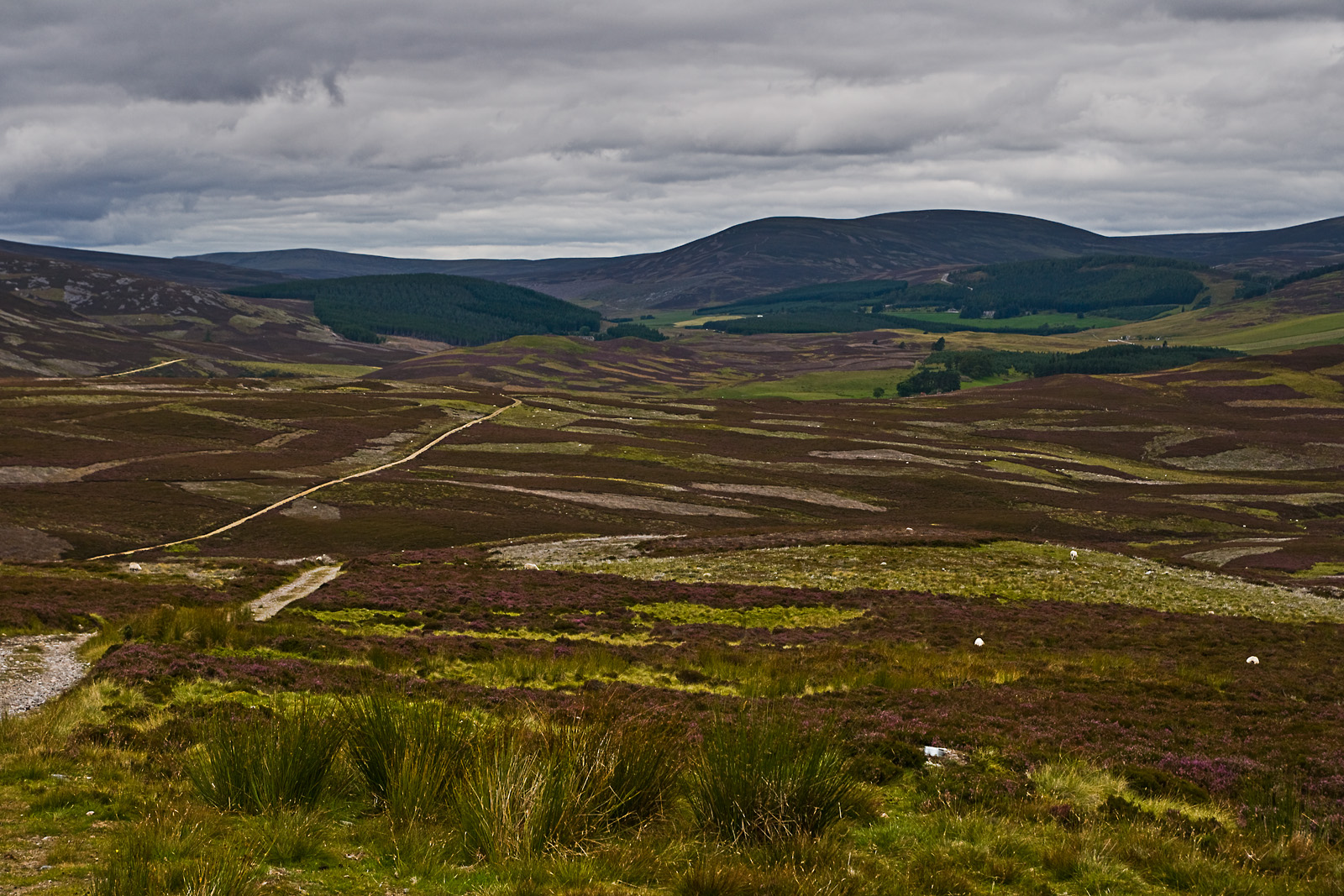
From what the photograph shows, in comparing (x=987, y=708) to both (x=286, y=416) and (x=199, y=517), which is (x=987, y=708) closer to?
(x=199, y=517)

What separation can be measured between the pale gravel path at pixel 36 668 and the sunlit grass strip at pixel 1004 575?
2844 centimetres

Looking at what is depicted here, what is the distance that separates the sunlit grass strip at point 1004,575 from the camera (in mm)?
47094

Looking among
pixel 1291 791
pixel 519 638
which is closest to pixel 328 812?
pixel 1291 791

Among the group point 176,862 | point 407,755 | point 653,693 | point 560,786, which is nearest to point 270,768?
point 407,755

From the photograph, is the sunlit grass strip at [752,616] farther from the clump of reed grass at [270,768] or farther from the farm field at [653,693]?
the clump of reed grass at [270,768]

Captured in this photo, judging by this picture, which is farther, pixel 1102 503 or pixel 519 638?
pixel 1102 503

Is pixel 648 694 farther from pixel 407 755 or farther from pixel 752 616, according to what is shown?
pixel 752 616

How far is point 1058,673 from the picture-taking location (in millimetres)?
26359

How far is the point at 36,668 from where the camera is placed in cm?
2319

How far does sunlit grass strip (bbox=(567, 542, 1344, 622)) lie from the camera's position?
1854 inches

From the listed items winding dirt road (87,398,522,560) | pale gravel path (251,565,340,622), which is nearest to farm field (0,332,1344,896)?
winding dirt road (87,398,522,560)

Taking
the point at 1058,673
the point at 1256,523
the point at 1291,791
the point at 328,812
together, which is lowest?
the point at 1256,523

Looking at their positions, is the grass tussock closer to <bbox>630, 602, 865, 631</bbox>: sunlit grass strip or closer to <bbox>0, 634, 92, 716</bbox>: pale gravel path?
<bbox>0, 634, 92, 716</bbox>: pale gravel path

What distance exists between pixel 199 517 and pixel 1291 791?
237 ft
